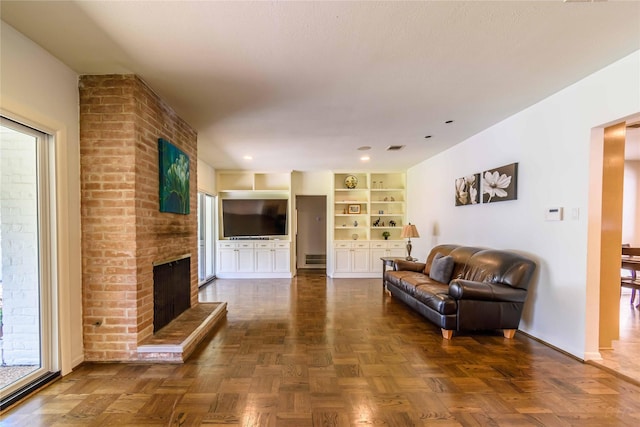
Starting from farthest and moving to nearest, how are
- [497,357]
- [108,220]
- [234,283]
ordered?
1. [234,283]
2. [497,357]
3. [108,220]

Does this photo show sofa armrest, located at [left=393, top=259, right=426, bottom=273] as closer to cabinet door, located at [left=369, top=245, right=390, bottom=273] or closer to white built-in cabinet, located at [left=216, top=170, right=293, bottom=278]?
cabinet door, located at [left=369, top=245, right=390, bottom=273]

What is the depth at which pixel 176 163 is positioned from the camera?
328 centimetres

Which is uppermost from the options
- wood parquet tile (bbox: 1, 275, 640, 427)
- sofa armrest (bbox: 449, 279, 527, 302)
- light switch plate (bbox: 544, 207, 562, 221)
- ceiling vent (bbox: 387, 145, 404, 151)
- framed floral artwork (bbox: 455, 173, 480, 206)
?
ceiling vent (bbox: 387, 145, 404, 151)

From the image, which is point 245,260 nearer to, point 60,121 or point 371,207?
point 371,207

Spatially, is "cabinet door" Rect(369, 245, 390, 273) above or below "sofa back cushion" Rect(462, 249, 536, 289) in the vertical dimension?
below

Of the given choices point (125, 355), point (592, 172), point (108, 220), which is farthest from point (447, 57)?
point (125, 355)

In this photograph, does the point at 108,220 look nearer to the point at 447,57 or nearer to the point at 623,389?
the point at 447,57

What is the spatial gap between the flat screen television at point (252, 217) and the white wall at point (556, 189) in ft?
13.7

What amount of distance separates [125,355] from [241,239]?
423cm

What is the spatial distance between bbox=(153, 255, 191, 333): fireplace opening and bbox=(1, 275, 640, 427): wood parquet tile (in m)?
0.53

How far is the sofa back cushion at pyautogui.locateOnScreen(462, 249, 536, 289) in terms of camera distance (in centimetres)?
306

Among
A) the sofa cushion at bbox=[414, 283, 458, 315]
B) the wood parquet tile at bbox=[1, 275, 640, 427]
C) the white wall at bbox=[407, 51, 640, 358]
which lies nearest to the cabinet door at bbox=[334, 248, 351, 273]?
the sofa cushion at bbox=[414, 283, 458, 315]

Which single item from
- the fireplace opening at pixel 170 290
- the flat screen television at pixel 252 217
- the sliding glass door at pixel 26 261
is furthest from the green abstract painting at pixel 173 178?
the flat screen television at pixel 252 217

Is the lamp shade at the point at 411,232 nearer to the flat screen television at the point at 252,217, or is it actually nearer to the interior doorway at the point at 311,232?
the flat screen television at the point at 252,217
